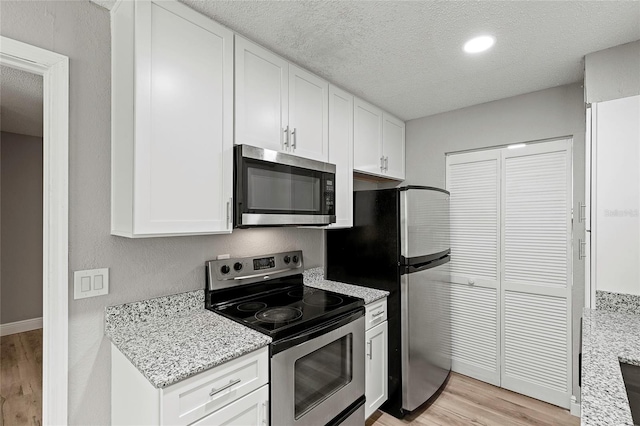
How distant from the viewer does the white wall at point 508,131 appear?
2.28 m

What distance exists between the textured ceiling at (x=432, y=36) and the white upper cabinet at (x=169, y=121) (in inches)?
6.2

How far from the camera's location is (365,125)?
2.60 m

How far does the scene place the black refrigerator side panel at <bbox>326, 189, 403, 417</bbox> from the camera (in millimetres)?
2244

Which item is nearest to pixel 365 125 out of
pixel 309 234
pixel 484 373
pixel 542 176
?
pixel 309 234

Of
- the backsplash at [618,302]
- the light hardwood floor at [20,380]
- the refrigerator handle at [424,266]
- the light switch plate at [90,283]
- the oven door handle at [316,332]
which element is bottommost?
the light hardwood floor at [20,380]

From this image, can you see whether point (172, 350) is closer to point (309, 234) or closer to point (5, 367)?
point (309, 234)

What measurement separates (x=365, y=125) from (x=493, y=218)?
1.38m

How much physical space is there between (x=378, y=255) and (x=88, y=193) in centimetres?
184

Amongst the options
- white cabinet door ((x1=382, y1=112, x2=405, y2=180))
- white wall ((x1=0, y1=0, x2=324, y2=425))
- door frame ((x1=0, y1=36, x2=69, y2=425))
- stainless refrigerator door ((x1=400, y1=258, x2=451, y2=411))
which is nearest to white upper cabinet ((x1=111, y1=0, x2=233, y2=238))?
white wall ((x1=0, y1=0, x2=324, y2=425))

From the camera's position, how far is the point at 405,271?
2.21 m

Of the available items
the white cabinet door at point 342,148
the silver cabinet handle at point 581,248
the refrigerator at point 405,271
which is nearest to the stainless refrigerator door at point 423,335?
the refrigerator at point 405,271

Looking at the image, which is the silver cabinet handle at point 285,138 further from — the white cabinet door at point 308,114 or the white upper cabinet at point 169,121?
the white upper cabinet at point 169,121

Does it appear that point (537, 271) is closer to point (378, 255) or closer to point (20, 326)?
point (378, 255)

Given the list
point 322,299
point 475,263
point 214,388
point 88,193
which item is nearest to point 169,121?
point 88,193
